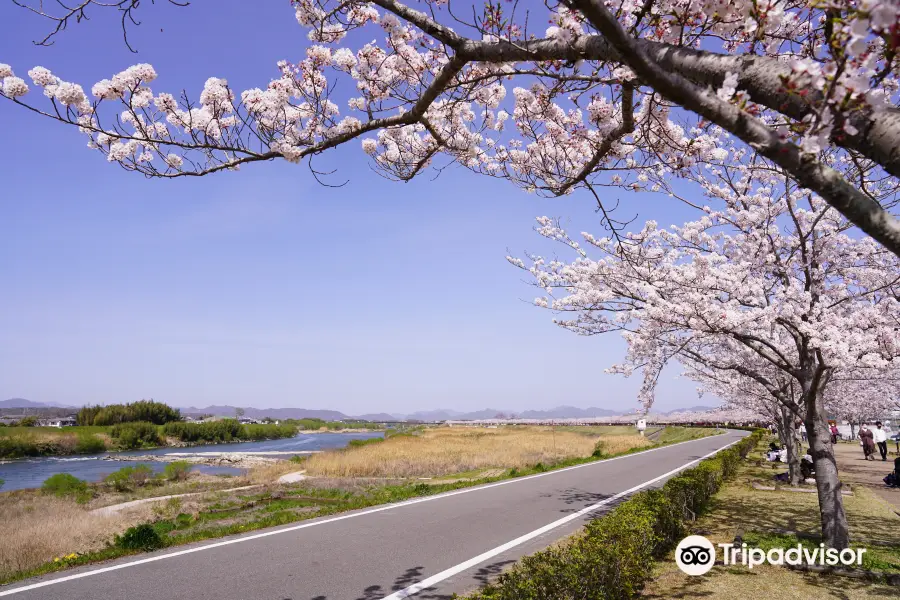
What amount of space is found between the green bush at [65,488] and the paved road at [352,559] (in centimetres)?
1591

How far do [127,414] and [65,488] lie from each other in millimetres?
72912

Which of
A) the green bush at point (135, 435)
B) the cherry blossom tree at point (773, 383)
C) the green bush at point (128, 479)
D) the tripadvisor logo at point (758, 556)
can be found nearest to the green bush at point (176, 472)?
the green bush at point (128, 479)

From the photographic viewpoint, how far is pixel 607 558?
5375 millimetres

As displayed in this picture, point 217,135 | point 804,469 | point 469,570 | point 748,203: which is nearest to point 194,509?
point 469,570

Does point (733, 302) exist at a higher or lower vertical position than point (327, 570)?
higher

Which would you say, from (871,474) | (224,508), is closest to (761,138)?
(224,508)

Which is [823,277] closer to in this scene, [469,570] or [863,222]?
[469,570]

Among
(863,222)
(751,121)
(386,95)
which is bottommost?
(863,222)

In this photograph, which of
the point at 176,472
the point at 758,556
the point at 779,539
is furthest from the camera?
the point at 176,472

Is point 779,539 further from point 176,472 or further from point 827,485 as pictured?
point 176,472

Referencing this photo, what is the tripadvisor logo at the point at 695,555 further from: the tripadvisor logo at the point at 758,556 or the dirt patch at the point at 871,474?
the dirt patch at the point at 871,474

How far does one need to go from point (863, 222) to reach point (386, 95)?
496 cm

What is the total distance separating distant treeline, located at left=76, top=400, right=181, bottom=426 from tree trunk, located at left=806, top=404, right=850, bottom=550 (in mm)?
90498

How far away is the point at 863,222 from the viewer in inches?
79.0
